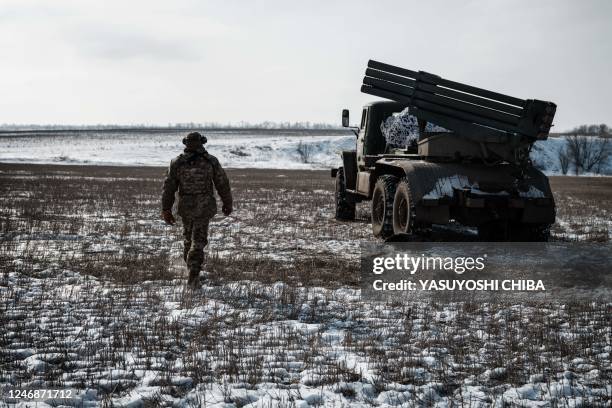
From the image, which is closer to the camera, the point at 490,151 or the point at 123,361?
the point at 123,361

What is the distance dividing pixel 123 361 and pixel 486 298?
3.85m

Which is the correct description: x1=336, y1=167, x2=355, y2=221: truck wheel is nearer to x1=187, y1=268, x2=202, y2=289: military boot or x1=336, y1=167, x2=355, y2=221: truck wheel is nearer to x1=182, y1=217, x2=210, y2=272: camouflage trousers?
x1=182, y1=217, x2=210, y2=272: camouflage trousers

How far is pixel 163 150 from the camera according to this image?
7019 centimetres

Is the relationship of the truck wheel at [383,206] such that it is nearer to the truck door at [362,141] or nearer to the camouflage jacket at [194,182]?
the truck door at [362,141]

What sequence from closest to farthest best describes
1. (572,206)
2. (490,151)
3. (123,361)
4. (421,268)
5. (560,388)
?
(560,388)
(123,361)
(421,268)
(490,151)
(572,206)

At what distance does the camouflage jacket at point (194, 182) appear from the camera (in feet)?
21.7

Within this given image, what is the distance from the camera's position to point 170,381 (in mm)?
3697

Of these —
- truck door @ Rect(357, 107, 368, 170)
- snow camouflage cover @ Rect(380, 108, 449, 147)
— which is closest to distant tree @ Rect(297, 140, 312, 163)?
truck door @ Rect(357, 107, 368, 170)

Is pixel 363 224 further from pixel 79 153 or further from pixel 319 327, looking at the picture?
pixel 79 153

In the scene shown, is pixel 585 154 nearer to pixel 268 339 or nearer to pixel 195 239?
pixel 195 239

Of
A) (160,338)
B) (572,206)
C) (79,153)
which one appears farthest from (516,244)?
(79,153)

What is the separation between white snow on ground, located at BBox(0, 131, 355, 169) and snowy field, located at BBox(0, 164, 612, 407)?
51348 mm

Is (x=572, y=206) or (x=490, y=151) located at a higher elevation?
(x=490, y=151)

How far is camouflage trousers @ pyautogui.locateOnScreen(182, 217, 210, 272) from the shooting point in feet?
21.3
